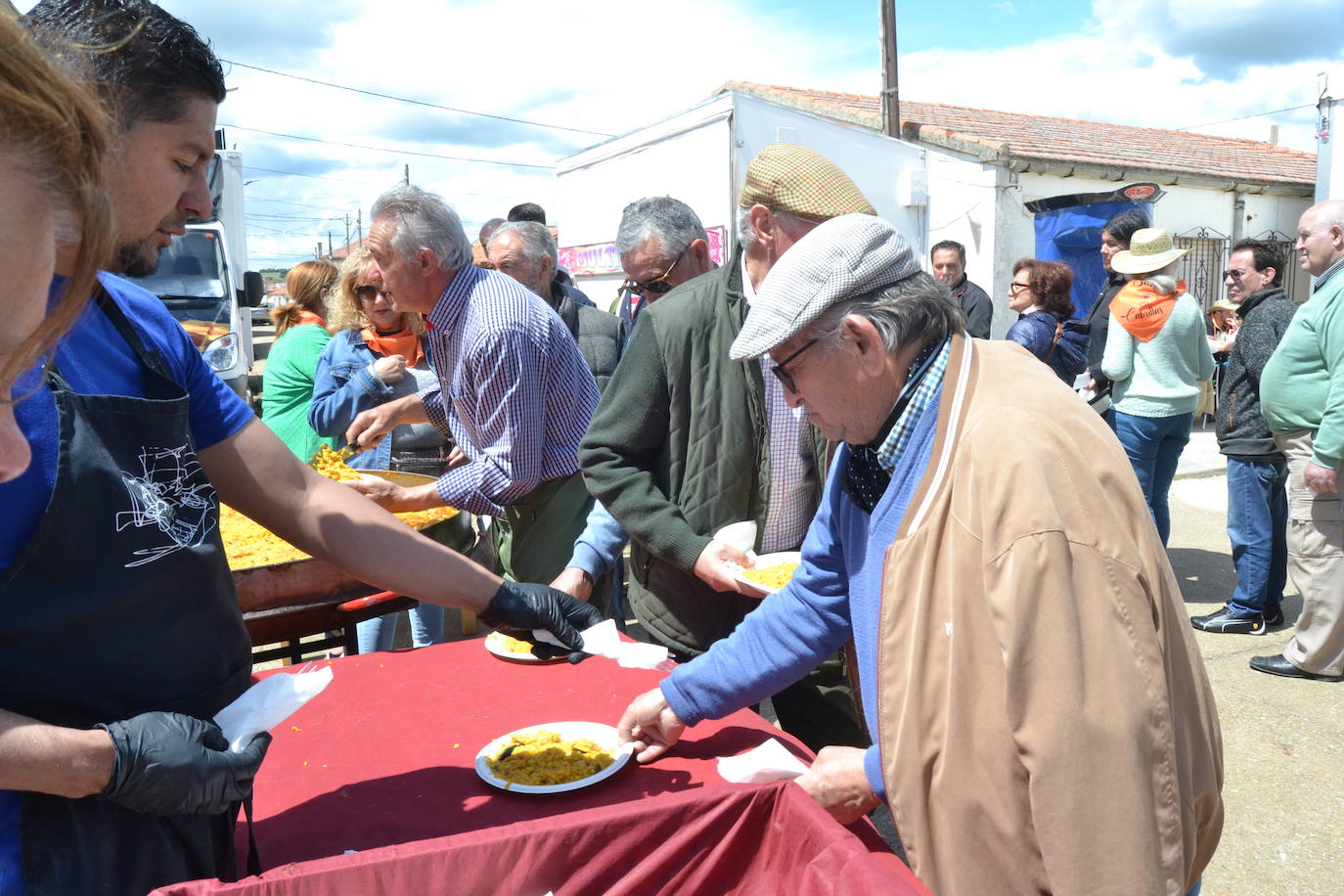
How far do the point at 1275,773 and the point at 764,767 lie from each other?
3258mm

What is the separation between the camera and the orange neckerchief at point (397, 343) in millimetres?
4613

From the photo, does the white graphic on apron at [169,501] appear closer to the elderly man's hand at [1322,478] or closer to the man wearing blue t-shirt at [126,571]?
the man wearing blue t-shirt at [126,571]

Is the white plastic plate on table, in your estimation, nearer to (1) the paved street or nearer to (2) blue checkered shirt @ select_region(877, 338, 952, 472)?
(2) blue checkered shirt @ select_region(877, 338, 952, 472)

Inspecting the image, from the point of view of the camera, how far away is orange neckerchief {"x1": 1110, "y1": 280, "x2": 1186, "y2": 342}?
18.3 ft

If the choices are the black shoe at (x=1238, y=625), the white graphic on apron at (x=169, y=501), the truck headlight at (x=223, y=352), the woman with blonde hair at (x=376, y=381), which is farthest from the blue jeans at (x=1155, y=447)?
the truck headlight at (x=223, y=352)

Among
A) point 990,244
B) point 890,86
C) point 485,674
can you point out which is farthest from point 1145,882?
point 890,86

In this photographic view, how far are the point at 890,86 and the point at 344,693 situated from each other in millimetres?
13407

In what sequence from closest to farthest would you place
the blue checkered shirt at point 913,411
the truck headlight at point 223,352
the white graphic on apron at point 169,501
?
the white graphic on apron at point 169,501, the blue checkered shirt at point 913,411, the truck headlight at point 223,352

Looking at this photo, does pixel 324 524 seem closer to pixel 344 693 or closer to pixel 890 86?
pixel 344 693

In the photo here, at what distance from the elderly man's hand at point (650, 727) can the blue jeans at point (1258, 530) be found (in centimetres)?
471

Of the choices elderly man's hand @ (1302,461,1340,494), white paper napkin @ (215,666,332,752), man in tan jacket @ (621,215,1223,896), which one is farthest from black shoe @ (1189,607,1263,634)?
white paper napkin @ (215,666,332,752)

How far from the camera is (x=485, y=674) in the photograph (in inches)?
85.1

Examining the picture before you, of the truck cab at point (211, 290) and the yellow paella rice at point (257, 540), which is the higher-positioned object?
the truck cab at point (211, 290)

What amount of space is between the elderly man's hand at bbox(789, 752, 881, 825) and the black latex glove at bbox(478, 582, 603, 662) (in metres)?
0.61
